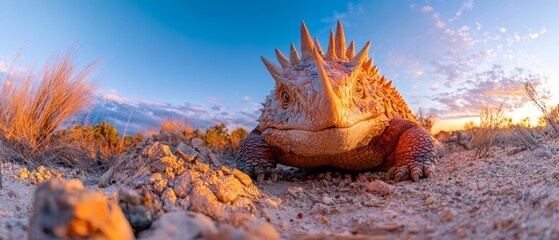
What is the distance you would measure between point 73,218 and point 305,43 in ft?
→ 11.8

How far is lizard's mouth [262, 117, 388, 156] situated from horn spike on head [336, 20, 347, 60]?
1.10 metres

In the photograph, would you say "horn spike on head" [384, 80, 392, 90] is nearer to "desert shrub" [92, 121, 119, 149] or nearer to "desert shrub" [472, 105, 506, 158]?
"desert shrub" [472, 105, 506, 158]

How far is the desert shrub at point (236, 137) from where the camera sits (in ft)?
28.4

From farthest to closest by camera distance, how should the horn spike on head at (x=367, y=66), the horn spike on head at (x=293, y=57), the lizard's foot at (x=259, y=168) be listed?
the horn spike on head at (x=367, y=66) → the lizard's foot at (x=259, y=168) → the horn spike on head at (x=293, y=57)

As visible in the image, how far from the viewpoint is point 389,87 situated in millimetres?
5621

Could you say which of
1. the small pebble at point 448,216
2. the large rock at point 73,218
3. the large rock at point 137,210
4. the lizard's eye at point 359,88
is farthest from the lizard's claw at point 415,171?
the large rock at point 73,218

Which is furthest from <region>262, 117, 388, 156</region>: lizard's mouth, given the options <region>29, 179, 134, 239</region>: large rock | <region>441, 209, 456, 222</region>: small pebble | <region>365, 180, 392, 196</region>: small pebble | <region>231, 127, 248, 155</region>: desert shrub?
<region>231, 127, 248, 155</region>: desert shrub

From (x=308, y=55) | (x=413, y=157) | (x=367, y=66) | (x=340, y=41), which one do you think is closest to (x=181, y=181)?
(x=308, y=55)

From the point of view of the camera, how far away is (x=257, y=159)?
488 centimetres

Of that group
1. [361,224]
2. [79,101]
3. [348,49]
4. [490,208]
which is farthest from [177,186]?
[79,101]

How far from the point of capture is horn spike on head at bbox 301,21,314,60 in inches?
173

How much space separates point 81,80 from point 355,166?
5.05 meters

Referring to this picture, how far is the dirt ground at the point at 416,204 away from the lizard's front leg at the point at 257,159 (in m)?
0.25

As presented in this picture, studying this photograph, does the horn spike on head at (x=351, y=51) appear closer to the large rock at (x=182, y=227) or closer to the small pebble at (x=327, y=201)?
the small pebble at (x=327, y=201)
